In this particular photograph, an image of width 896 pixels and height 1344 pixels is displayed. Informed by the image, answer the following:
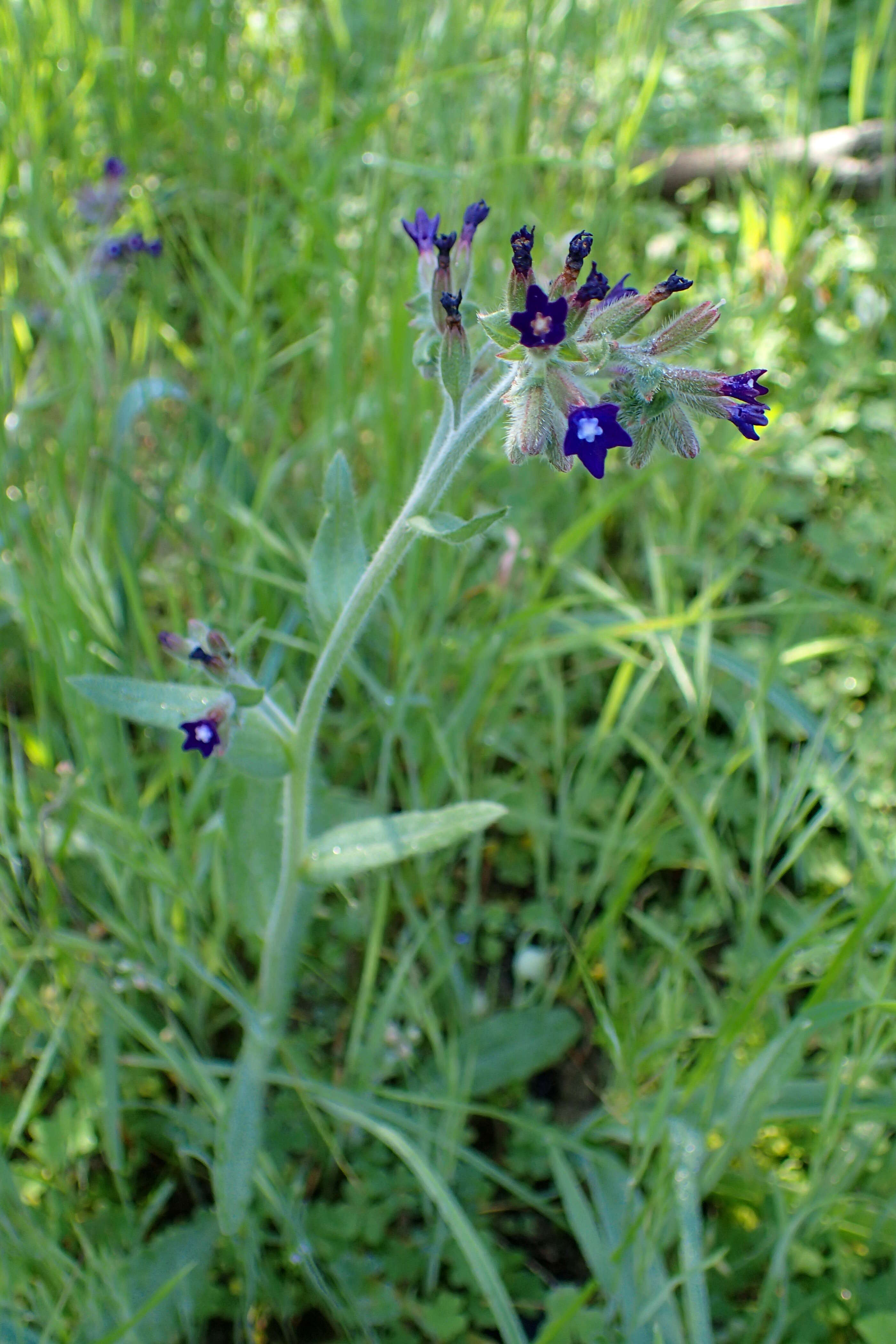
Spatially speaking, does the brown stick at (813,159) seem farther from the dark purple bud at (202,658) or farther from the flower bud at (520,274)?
the dark purple bud at (202,658)

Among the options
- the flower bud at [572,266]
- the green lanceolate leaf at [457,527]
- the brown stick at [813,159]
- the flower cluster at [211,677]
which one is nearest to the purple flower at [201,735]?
the flower cluster at [211,677]

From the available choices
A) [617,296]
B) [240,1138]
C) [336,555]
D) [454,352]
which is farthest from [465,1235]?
[617,296]

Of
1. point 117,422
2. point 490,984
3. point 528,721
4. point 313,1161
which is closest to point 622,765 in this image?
point 528,721

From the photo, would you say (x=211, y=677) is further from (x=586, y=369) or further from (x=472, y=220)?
(x=472, y=220)

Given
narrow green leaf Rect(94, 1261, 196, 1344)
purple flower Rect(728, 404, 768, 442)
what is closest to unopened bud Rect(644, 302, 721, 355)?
purple flower Rect(728, 404, 768, 442)

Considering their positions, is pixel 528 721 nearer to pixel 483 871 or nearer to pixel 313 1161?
pixel 483 871

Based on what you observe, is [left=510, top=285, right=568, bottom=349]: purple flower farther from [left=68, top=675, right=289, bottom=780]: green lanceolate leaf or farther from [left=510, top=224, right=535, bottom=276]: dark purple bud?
[left=68, top=675, right=289, bottom=780]: green lanceolate leaf

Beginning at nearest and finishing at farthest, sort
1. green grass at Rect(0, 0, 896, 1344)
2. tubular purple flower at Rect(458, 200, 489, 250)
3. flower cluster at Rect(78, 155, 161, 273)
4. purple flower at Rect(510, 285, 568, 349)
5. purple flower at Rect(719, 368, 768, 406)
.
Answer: purple flower at Rect(510, 285, 568, 349) < purple flower at Rect(719, 368, 768, 406) < tubular purple flower at Rect(458, 200, 489, 250) < green grass at Rect(0, 0, 896, 1344) < flower cluster at Rect(78, 155, 161, 273)
